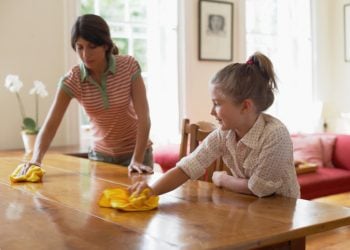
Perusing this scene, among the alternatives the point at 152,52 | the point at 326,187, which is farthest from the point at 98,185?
the point at 152,52

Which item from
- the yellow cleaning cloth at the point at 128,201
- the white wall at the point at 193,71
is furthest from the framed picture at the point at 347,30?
the yellow cleaning cloth at the point at 128,201

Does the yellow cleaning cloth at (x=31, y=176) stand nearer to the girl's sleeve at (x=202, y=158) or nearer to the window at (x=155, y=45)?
the girl's sleeve at (x=202, y=158)

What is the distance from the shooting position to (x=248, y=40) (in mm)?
5203

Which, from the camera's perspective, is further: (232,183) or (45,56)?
(45,56)

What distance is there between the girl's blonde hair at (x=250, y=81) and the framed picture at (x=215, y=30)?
319 cm

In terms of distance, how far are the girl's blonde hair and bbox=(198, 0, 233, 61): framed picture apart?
10.5ft

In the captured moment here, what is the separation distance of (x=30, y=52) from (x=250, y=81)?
247 centimetres

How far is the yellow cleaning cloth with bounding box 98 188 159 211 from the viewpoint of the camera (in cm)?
132

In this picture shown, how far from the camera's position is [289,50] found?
18.4 ft

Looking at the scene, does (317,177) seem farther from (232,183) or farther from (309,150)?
(232,183)

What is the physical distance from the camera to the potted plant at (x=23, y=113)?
10.5 ft

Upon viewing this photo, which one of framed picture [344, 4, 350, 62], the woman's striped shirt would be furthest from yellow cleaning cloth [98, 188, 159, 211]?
framed picture [344, 4, 350, 62]

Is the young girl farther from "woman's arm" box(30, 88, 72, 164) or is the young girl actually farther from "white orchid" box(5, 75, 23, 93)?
"white orchid" box(5, 75, 23, 93)

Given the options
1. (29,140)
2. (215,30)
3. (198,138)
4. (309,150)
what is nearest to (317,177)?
(309,150)
